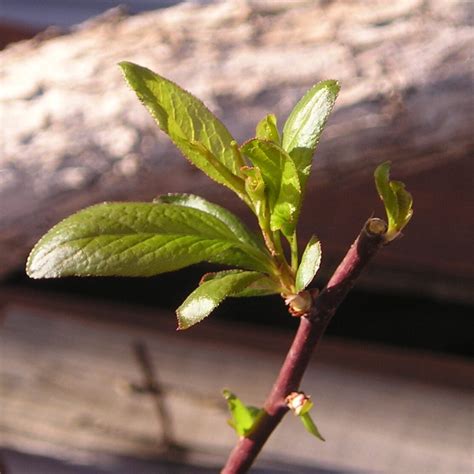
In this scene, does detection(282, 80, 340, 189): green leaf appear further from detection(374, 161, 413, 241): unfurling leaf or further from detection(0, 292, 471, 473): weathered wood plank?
detection(0, 292, 471, 473): weathered wood plank

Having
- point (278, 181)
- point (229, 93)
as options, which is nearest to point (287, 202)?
point (278, 181)

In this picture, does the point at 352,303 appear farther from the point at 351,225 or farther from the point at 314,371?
the point at 351,225

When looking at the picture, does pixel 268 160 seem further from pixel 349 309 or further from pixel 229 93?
pixel 349 309

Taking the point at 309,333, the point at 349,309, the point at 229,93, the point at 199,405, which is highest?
the point at 229,93

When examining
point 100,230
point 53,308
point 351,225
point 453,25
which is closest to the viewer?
point 100,230

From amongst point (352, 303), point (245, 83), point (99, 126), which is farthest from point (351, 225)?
point (99, 126)

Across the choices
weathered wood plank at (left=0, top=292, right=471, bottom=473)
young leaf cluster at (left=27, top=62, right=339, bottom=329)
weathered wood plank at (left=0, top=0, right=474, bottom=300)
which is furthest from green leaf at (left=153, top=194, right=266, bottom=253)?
weathered wood plank at (left=0, top=292, right=471, bottom=473)

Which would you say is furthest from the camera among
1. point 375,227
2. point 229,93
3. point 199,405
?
point 199,405

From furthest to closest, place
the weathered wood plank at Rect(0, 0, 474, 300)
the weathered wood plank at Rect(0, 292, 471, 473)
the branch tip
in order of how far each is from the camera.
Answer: the weathered wood plank at Rect(0, 292, 471, 473) → the weathered wood plank at Rect(0, 0, 474, 300) → the branch tip
